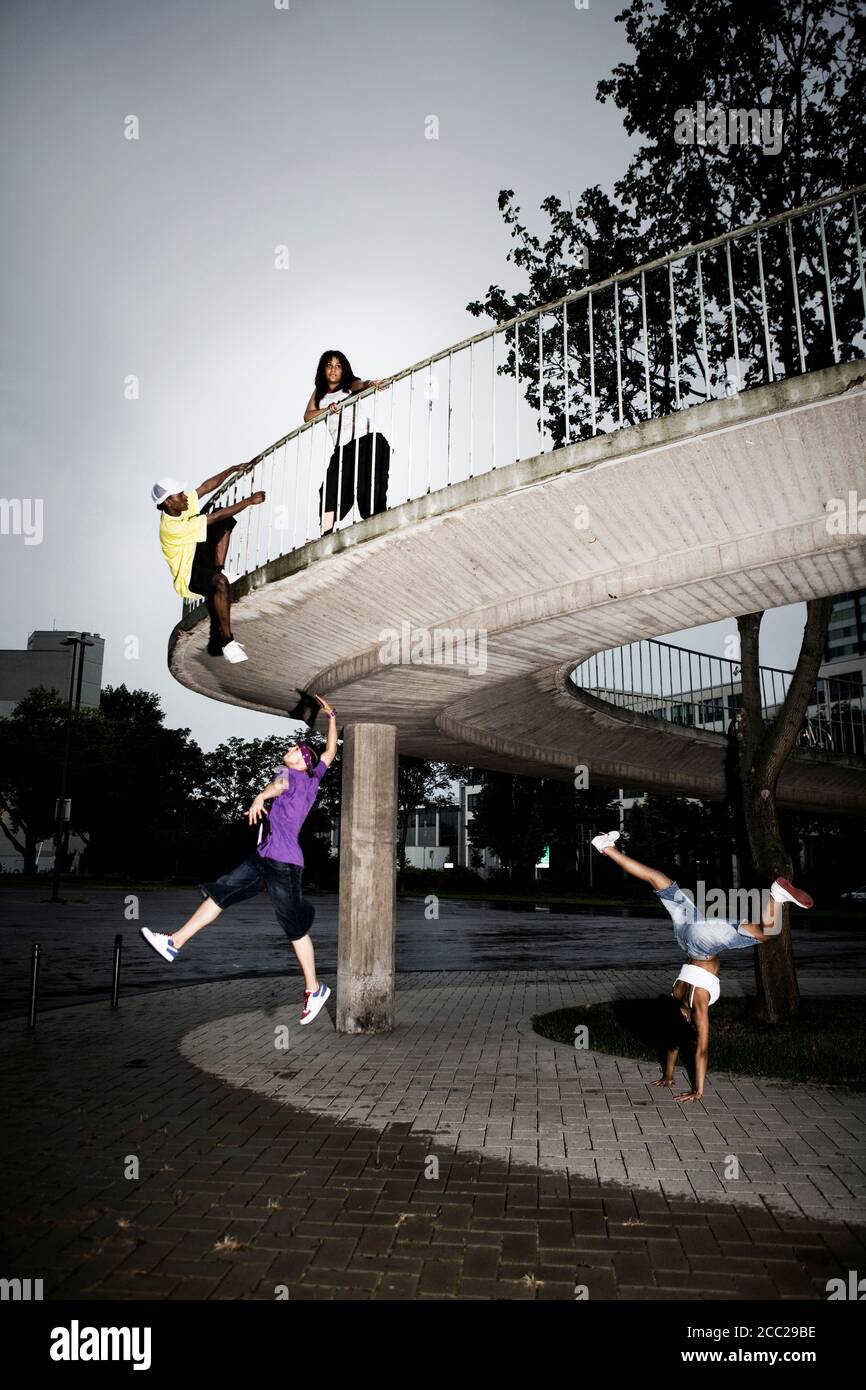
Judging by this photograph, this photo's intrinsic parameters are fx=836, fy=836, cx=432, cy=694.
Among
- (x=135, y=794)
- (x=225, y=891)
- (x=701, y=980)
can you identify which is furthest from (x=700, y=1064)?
(x=135, y=794)

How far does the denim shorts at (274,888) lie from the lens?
634 cm

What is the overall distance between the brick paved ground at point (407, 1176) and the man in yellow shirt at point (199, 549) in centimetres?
347

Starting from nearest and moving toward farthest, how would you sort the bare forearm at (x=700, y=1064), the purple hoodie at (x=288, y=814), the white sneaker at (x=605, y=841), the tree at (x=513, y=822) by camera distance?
the white sneaker at (x=605, y=841) → the purple hoodie at (x=288, y=814) → the bare forearm at (x=700, y=1064) → the tree at (x=513, y=822)

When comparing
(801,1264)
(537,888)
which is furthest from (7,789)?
(801,1264)

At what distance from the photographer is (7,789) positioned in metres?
49.8

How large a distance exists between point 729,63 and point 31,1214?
42.7 ft

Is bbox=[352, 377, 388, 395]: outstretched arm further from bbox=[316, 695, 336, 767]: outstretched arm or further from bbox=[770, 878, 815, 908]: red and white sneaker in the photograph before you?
bbox=[770, 878, 815, 908]: red and white sneaker

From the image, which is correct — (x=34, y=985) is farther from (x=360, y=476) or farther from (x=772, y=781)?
(x=772, y=781)

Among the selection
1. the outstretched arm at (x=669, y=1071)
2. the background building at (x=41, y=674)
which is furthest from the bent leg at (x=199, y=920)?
the background building at (x=41, y=674)

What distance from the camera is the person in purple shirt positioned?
6.31 m

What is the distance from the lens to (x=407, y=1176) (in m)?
5.10

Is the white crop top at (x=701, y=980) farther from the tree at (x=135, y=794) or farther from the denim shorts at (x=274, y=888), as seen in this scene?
the tree at (x=135, y=794)

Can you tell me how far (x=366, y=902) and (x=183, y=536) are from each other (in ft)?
17.3

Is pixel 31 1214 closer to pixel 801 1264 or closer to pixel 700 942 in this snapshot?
pixel 801 1264
